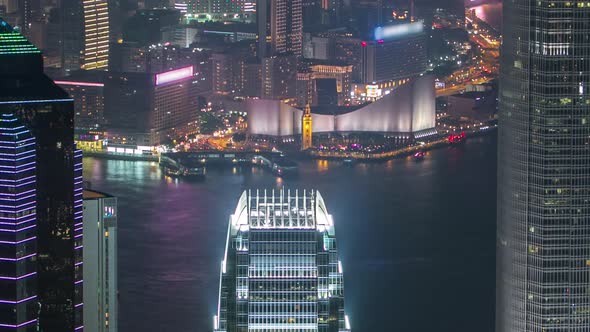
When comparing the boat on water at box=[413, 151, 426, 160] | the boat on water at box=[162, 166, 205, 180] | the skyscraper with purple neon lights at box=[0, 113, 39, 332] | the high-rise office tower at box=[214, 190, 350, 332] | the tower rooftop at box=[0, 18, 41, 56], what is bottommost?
the boat on water at box=[413, 151, 426, 160]

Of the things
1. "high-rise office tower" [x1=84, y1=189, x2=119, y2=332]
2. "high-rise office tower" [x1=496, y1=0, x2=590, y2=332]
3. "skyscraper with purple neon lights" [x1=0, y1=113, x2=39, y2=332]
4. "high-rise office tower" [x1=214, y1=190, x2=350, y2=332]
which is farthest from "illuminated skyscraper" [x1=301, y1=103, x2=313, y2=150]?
"skyscraper with purple neon lights" [x1=0, y1=113, x2=39, y2=332]

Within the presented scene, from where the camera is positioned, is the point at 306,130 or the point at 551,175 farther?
the point at 306,130

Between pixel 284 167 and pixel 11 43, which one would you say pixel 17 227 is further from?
pixel 284 167

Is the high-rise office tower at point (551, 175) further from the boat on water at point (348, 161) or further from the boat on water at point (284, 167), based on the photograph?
the boat on water at point (348, 161)

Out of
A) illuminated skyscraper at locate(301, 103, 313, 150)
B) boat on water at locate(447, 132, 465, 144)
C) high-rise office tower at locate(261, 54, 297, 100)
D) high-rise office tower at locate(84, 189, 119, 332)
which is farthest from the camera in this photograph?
high-rise office tower at locate(261, 54, 297, 100)

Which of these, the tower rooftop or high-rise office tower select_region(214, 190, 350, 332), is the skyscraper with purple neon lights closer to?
the tower rooftop

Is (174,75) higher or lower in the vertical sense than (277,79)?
higher

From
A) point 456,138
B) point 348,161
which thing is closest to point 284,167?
point 348,161
